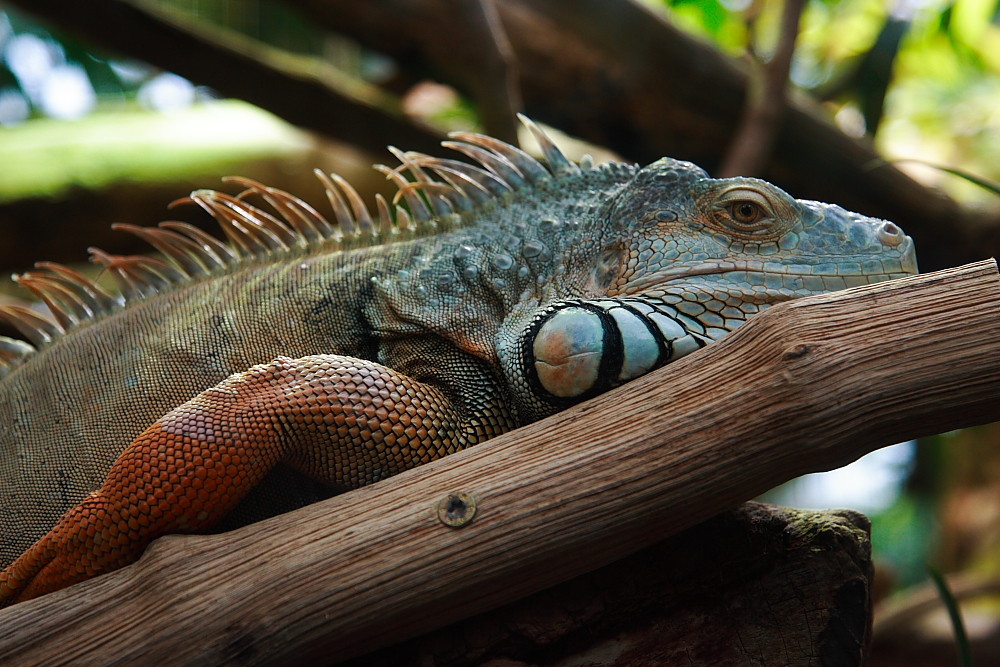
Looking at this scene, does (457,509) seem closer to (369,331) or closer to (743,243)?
(369,331)

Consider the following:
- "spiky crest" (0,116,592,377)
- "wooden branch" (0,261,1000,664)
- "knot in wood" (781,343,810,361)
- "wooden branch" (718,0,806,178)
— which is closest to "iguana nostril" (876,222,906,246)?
"wooden branch" (0,261,1000,664)

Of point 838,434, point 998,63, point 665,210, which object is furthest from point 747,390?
point 998,63

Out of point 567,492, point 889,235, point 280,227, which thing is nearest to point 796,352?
point 567,492

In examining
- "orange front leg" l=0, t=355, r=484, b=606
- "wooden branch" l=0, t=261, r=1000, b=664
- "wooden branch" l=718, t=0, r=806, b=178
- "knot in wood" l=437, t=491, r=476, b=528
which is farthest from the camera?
"wooden branch" l=718, t=0, r=806, b=178

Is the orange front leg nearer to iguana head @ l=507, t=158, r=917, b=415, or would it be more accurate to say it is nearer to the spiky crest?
iguana head @ l=507, t=158, r=917, b=415

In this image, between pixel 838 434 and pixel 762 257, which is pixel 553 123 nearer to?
pixel 762 257

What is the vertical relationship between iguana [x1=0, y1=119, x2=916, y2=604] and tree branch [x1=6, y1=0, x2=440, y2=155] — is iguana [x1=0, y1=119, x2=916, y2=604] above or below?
below
